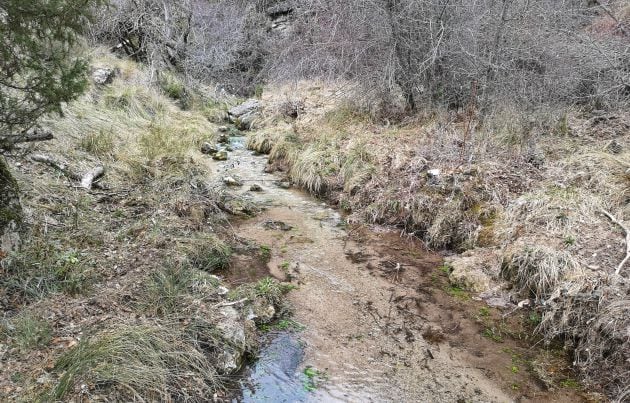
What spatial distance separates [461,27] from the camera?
753cm

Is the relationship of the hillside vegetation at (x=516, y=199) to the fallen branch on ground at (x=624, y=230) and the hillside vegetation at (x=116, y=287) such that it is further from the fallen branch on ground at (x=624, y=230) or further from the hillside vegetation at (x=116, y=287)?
the hillside vegetation at (x=116, y=287)

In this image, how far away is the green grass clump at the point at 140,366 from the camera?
9.34 feet

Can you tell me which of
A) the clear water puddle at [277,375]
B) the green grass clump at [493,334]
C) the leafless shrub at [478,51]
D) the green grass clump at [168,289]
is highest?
the leafless shrub at [478,51]

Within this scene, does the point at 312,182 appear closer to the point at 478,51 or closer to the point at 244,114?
the point at 478,51

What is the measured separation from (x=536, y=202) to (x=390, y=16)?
13.2 feet

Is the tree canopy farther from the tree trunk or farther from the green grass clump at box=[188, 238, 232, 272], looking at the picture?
the green grass clump at box=[188, 238, 232, 272]

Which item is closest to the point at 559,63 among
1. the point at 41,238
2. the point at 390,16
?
the point at 390,16

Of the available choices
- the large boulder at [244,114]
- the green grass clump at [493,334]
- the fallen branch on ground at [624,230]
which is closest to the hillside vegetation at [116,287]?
the green grass clump at [493,334]

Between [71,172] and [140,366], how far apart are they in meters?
3.45

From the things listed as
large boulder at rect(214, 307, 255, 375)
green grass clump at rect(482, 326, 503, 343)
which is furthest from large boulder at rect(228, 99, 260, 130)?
green grass clump at rect(482, 326, 503, 343)

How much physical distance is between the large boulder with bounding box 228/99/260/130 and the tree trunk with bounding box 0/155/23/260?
29.9 ft

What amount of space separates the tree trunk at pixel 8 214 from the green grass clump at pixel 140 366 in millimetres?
1154

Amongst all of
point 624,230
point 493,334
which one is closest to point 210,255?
point 493,334

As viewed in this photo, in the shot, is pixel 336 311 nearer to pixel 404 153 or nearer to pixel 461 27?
pixel 404 153
